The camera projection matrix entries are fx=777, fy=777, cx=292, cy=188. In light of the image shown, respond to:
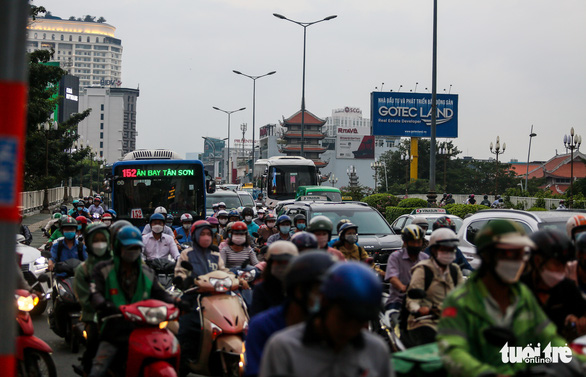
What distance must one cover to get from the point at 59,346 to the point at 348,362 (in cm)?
779

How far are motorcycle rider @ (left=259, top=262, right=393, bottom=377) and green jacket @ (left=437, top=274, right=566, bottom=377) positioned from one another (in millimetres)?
623

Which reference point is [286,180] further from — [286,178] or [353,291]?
[353,291]

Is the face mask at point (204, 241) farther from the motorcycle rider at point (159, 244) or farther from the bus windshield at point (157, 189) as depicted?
the bus windshield at point (157, 189)

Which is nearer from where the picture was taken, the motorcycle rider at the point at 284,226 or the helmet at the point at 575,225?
the helmet at the point at 575,225

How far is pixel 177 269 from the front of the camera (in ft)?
25.7

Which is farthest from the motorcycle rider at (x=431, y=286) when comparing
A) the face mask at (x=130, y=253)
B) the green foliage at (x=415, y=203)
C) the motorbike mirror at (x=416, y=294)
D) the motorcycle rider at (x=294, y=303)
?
the green foliage at (x=415, y=203)

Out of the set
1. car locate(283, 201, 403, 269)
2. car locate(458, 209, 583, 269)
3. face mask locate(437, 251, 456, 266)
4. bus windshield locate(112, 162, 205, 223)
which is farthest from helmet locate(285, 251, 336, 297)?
bus windshield locate(112, 162, 205, 223)

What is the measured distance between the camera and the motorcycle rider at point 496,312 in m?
3.58

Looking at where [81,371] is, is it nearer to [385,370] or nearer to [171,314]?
[171,314]

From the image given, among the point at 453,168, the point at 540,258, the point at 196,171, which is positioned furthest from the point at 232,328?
the point at 453,168

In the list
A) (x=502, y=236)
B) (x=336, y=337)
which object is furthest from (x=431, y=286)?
(x=336, y=337)

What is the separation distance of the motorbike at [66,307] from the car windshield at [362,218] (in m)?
6.18

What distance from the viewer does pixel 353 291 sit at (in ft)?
9.47

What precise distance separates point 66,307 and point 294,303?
652 cm
